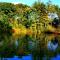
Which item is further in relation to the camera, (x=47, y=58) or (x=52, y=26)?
(x=52, y=26)

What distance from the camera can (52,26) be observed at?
49.2 m

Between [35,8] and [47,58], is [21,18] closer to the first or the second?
[35,8]

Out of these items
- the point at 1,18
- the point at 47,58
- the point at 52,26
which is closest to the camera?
the point at 47,58

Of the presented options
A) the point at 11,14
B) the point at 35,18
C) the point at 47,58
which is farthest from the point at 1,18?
the point at 47,58

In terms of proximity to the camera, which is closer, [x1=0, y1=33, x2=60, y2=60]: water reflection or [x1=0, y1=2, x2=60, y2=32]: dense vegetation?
[x1=0, y1=33, x2=60, y2=60]: water reflection

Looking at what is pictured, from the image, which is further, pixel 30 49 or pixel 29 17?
pixel 29 17

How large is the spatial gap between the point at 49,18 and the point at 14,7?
617 cm

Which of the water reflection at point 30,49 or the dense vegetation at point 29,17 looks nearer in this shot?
the water reflection at point 30,49

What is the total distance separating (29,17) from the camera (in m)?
48.1

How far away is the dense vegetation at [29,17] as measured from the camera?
45.8 meters

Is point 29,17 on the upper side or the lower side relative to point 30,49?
upper

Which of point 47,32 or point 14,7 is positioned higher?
point 14,7

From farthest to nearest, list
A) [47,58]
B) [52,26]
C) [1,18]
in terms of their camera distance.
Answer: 1. [52,26]
2. [1,18]
3. [47,58]

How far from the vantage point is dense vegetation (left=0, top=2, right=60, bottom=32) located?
4578 centimetres
